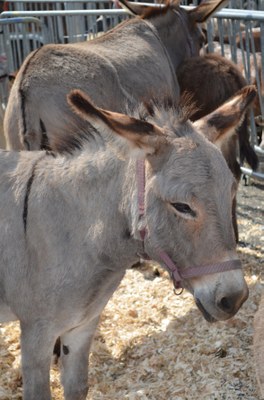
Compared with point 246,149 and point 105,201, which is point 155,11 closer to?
point 246,149

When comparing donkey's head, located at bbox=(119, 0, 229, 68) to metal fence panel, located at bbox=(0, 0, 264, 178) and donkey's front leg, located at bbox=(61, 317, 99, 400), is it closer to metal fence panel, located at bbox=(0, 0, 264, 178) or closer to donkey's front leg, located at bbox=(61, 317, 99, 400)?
metal fence panel, located at bbox=(0, 0, 264, 178)

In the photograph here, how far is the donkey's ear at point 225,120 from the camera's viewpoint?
2.62 meters

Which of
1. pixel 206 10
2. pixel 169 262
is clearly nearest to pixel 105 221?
pixel 169 262

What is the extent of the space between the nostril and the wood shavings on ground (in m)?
1.44

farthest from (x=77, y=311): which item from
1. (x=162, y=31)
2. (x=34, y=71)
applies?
(x=162, y=31)

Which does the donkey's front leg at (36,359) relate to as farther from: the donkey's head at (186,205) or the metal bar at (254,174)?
the metal bar at (254,174)

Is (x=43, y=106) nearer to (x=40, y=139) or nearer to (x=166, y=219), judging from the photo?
(x=40, y=139)

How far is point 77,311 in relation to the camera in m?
2.74

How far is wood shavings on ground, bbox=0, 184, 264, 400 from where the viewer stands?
11.9 ft

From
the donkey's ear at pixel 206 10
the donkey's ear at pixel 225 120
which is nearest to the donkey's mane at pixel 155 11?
the donkey's ear at pixel 206 10

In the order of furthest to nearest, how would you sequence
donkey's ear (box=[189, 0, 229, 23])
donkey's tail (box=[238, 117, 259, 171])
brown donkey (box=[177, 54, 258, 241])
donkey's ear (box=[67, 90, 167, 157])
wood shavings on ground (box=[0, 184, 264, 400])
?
donkey's ear (box=[189, 0, 229, 23]) → donkey's tail (box=[238, 117, 259, 171]) → brown donkey (box=[177, 54, 258, 241]) → wood shavings on ground (box=[0, 184, 264, 400]) → donkey's ear (box=[67, 90, 167, 157])

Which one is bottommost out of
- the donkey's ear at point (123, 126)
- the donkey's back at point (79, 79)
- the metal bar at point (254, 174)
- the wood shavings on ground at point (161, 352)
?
the wood shavings on ground at point (161, 352)

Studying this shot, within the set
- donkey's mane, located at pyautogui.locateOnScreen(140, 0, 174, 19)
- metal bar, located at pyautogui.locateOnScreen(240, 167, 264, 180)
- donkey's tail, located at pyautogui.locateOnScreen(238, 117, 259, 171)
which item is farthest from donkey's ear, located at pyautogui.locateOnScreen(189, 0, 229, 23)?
metal bar, located at pyautogui.locateOnScreen(240, 167, 264, 180)

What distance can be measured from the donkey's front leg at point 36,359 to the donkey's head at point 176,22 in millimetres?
3574
